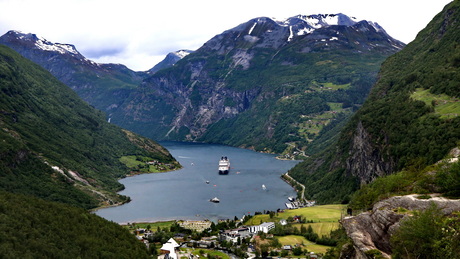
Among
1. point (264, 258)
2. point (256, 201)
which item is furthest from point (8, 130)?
point (264, 258)

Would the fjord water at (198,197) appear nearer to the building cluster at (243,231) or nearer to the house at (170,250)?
the building cluster at (243,231)

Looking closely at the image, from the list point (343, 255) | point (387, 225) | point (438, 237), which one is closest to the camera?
point (438, 237)

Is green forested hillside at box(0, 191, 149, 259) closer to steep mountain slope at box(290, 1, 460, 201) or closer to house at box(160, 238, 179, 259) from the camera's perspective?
house at box(160, 238, 179, 259)

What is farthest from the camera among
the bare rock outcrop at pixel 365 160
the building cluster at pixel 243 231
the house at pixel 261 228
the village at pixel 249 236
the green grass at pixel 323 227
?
the bare rock outcrop at pixel 365 160

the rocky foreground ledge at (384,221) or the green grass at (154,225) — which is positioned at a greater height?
the green grass at (154,225)

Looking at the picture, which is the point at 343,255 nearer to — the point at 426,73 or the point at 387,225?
the point at 387,225

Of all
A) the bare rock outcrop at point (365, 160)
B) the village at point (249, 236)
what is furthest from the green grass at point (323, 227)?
the bare rock outcrop at point (365, 160)
